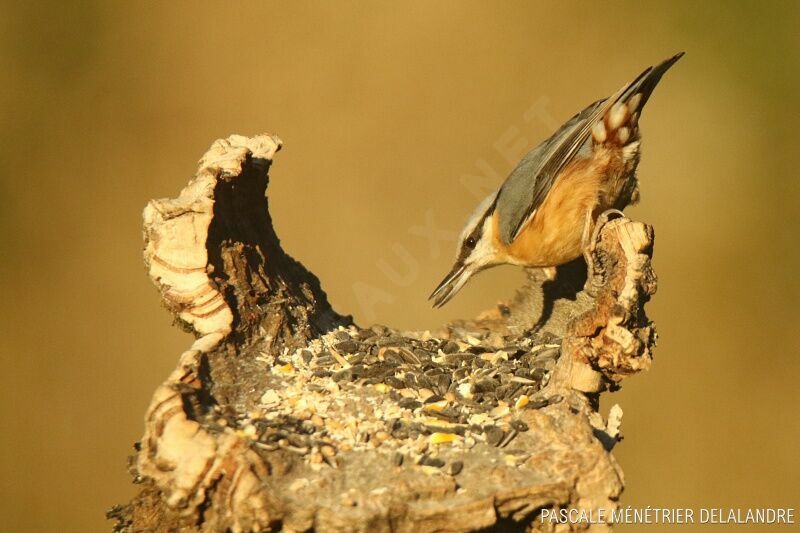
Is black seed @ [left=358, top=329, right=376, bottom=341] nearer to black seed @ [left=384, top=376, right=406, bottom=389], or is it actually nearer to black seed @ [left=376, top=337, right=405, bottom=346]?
black seed @ [left=376, top=337, right=405, bottom=346]

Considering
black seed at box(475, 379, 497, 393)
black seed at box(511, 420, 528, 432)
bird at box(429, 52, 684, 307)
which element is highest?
bird at box(429, 52, 684, 307)

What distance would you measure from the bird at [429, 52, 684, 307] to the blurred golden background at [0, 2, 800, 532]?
222 cm

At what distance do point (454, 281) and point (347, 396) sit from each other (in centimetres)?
139

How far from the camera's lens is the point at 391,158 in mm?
6473

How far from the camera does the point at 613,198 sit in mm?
3893

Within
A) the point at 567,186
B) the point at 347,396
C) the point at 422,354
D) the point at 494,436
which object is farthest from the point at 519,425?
the point at 567,186

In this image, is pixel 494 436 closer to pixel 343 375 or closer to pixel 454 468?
pixel 454 468

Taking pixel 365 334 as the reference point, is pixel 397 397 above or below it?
below

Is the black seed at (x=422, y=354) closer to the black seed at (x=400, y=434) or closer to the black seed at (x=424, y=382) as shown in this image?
the black seed at (x=424, y=382)

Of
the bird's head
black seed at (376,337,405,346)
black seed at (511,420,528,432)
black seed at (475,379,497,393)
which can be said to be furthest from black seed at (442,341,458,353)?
black seed at (511,420,528,432)

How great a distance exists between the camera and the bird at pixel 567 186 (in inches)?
146

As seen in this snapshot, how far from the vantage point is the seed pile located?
241 centimetres

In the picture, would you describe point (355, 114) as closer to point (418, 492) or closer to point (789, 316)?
point (789, 316)

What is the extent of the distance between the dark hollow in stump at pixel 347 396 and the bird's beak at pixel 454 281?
323 mm
